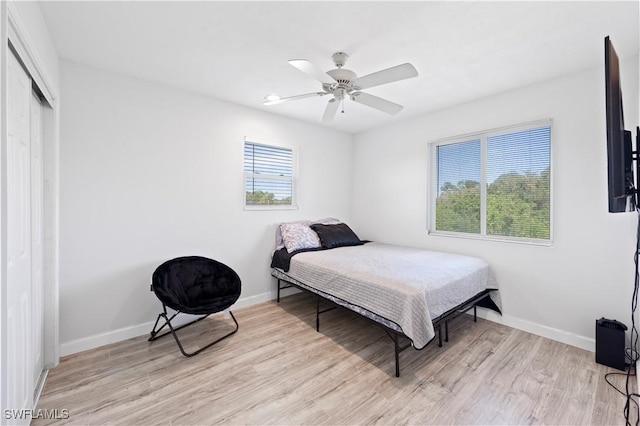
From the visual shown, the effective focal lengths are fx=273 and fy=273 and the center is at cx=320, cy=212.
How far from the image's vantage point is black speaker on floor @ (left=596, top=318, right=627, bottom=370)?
2.15 metres

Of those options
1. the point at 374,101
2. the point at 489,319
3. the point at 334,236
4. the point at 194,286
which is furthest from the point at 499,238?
the point at 194,286

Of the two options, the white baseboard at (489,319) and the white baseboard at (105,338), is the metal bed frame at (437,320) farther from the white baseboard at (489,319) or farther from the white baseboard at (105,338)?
the white baseboard at (105,338)

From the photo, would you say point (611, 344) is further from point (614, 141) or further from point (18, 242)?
point (18, 242)

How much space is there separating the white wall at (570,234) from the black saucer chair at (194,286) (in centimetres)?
276

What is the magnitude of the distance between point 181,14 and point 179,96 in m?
1.30

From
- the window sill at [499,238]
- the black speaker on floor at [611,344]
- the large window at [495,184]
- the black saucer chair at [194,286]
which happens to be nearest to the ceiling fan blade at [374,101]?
the large window at [495,184]

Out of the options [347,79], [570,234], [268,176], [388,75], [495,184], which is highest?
[347,79]

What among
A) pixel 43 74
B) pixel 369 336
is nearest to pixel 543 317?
pixel 369 336

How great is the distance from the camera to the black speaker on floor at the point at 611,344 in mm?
2146

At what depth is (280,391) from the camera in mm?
1949

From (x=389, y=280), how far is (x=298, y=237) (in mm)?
1641

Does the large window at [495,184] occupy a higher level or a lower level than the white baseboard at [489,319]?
higher

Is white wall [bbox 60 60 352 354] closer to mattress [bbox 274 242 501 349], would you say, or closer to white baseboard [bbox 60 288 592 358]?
white baseboard [bbox 60 288 592 358]

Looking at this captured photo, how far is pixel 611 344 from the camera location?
2.18m
